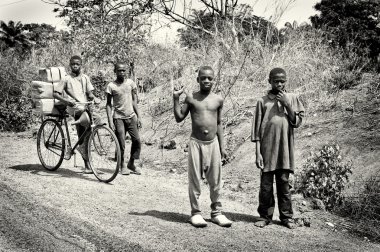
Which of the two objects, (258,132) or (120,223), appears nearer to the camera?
(120,223)

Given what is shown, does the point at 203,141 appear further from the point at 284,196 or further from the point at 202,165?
the point at 284,196

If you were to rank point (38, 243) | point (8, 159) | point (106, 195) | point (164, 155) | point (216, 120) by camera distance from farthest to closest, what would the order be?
point (164, 155) < point (8, 159) < point (106, 195) < point (216, 120) < point (38, 243)

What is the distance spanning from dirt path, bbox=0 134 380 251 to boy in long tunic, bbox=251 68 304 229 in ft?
1.49

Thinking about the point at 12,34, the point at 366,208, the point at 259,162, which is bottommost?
the point at 366,208

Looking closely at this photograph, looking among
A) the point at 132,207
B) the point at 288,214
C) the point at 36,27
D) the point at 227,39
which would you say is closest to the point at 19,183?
the point at 132,207

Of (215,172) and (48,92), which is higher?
(48,92)

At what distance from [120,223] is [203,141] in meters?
1.18

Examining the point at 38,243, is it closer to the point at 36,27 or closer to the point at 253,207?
the point at 253,207

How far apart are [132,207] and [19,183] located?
1.72 meters

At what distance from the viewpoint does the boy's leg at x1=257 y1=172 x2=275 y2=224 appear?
4.94m

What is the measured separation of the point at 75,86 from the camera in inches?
264

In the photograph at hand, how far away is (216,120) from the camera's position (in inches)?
188

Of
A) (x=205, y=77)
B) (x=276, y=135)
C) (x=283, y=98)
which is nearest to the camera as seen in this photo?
(x=205, y=77)

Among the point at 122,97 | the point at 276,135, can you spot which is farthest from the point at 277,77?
the point at 122,97
